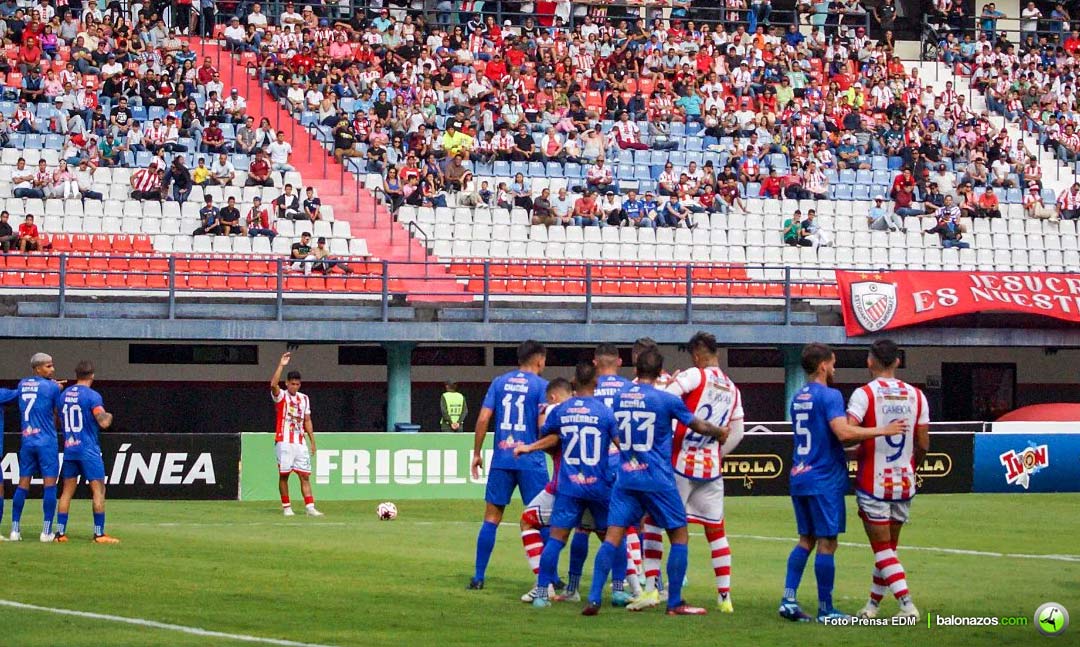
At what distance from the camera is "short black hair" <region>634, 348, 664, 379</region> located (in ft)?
38.9

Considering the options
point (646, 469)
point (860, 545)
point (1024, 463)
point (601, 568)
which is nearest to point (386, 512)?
point (860, 545)

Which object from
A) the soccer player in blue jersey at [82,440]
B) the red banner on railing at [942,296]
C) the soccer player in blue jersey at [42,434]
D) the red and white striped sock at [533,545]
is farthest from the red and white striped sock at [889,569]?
the red banner on railing at [942,296]

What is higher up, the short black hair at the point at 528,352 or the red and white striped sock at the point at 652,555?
the short black hair at the point at 528,352

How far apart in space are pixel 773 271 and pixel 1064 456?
7735 mm

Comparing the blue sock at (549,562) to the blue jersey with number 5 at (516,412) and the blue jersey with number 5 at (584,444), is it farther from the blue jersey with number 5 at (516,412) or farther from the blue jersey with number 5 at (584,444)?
the blue jersey with number 5 at (516,412)

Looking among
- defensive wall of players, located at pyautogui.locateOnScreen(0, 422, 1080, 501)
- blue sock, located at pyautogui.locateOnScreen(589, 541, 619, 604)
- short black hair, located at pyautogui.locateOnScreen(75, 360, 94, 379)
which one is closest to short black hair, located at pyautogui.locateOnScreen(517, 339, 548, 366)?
blue sock, located at pyautogui.locateOnScreen(589, 541, 619, 604)

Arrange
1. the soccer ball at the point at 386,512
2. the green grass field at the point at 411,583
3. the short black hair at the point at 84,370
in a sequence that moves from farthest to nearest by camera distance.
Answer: the soccer ball at the point at 386,512
the short black hair at the point at 84,370
the green grass field at the point at 411,583

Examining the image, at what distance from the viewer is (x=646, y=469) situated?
11.8 m

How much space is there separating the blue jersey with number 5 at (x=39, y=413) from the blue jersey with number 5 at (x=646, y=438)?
7.83 meters

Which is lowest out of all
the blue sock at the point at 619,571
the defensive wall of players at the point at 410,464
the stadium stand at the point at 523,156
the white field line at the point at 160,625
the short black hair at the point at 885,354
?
the white field line at the point at 160,625

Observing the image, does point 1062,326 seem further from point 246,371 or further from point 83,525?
point 83,525

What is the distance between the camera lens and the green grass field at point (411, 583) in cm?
1097

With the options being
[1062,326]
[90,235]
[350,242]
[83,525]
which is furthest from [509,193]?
[83,525]

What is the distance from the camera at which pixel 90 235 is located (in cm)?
3017
